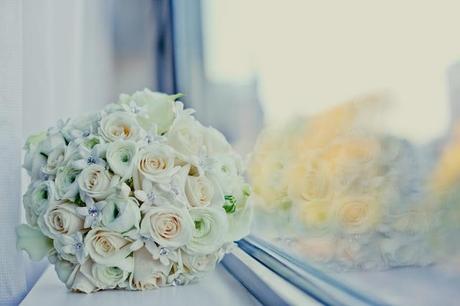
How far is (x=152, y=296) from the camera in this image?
28.2 inches

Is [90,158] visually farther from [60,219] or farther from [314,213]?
[314,213]

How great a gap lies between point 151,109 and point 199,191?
15cm

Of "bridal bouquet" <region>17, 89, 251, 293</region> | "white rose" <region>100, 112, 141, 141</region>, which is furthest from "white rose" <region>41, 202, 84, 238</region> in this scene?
"white rose" <region>100, 112, 141, 141</region>

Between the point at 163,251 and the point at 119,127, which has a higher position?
the point at 119,127

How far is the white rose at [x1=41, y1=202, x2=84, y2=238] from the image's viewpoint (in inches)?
27.4

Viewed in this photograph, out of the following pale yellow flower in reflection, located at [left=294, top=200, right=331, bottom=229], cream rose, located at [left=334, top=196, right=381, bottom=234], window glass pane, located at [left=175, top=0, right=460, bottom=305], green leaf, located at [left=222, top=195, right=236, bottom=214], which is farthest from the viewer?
green leaf, located at [left=222, top=195, right=236, bottom=214]

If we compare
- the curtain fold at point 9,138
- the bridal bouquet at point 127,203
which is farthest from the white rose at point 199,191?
the curtain fold at point 9,138

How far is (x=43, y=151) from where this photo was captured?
2.50ft

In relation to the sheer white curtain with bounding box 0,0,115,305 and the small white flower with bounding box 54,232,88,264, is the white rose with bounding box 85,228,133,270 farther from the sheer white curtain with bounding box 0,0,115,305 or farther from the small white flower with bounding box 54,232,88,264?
the sheer white curtain with bounding box 0,0,115,305

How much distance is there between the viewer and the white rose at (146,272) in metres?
0.71

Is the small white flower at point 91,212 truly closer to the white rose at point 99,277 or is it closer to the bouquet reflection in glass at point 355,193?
the white rose at point 99,277

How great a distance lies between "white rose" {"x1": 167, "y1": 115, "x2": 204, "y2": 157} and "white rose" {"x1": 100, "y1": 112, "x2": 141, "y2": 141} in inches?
2.1

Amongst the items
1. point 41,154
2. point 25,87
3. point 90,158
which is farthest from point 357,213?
point 25,87

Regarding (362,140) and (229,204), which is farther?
(229,204)
